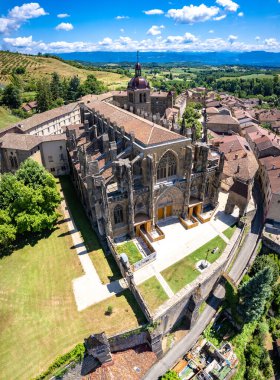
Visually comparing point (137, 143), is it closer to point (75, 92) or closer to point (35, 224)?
point (35, 224)

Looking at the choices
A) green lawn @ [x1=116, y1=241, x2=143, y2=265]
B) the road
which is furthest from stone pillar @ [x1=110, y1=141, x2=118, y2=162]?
the road

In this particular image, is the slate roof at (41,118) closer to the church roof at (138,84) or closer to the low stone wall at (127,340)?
the church roof at (138,84)

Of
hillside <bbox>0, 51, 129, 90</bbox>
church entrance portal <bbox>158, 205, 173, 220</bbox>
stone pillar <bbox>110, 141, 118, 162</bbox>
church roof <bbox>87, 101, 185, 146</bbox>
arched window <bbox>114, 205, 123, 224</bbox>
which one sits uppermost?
hillside <bbox>0, 51, 129, 90</bbox>

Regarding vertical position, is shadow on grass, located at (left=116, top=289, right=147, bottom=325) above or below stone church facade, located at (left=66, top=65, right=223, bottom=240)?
below

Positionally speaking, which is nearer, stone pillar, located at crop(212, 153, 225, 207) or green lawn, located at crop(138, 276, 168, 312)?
green lawn, located at crop(138, 276, 168, 312)

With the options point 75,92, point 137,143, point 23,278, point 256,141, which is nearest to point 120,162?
point 137,143

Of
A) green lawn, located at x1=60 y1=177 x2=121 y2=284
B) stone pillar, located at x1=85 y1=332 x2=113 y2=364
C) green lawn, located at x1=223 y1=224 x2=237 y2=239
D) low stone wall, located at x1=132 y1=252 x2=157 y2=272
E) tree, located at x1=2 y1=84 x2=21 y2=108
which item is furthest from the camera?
tree, located at x1=2 y1=84 x2=21 y2=108

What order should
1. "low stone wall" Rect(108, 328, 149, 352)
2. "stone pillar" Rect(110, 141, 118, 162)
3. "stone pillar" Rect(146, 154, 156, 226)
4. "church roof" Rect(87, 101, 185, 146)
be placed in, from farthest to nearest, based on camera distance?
"stone pillar" Rect(110, 141, 118, 162)
"church roof" Rect(87, 101, 185, 146)
"stone pillar" Rect(146, 154, 156, 226)
"low stone wall" Rect(108, 328, 149, 352)

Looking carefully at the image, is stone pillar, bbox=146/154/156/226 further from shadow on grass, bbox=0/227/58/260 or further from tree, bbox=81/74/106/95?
tree, bbox=81/74/106/95
